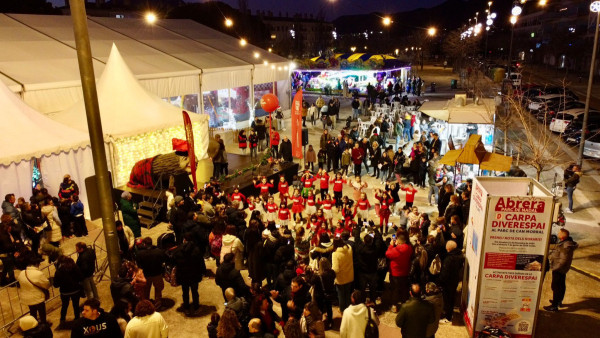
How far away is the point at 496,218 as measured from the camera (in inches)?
238

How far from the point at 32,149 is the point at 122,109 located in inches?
137

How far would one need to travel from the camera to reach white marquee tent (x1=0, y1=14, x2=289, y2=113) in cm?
1308

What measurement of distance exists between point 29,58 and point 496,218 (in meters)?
14.6

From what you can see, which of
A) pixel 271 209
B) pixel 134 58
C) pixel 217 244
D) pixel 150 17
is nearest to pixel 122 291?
pixel 217 244

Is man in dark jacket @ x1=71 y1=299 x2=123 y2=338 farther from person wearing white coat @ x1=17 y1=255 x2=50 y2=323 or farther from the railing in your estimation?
the railing

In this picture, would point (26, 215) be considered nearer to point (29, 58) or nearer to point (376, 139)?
point (29, 58)

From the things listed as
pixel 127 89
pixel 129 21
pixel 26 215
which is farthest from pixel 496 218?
pixel 129 21

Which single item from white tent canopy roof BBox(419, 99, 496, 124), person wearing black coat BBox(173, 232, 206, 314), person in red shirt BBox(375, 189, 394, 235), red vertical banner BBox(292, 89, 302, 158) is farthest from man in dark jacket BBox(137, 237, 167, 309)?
white tent canopy roof BBox(419, 99, 496, 124)

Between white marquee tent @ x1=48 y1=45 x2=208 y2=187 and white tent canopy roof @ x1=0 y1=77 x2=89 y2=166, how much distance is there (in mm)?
1059

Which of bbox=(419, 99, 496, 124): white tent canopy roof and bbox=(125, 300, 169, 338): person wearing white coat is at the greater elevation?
bbox=(419, 99, 496, 124): white tent canopy roof

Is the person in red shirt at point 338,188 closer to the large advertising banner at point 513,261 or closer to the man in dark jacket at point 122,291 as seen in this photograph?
the large advertising banner at point 513,261

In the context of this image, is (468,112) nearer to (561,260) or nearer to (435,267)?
(561,260)

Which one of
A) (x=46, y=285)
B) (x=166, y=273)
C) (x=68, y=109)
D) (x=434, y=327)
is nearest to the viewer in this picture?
(x=434, y=327)

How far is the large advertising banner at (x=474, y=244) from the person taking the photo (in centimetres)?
622
